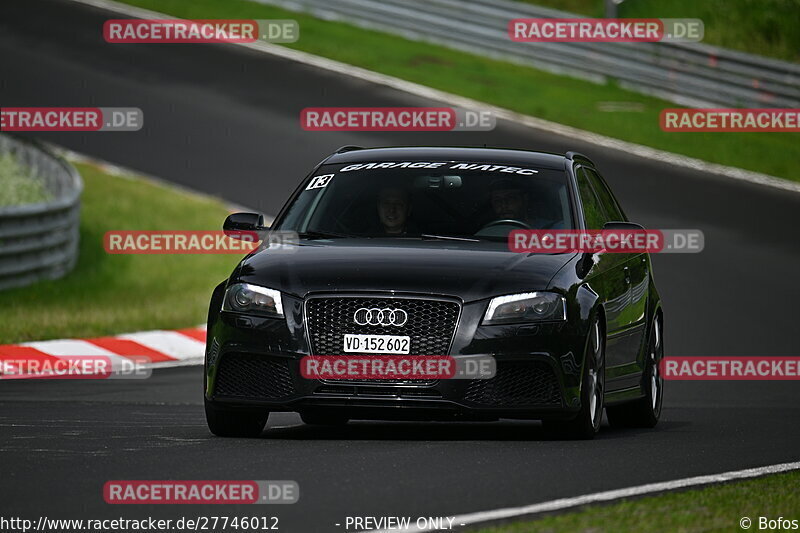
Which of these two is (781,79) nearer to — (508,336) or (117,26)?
(117,26)

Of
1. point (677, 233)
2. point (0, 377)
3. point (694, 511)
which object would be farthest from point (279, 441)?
point (677, 233)

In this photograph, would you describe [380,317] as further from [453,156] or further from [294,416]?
[294,416]

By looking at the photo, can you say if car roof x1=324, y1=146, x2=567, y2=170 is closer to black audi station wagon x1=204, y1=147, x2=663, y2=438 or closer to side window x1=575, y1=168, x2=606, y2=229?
side window x1=575, y1=168, x2=606, y2=229

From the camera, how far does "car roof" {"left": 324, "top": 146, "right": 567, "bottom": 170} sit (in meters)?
11.0

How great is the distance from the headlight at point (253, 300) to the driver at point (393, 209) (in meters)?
1.14

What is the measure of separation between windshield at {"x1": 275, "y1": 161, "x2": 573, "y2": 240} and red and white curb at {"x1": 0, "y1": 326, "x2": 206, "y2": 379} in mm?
5140

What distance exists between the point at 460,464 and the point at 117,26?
26.1m

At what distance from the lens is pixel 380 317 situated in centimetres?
930

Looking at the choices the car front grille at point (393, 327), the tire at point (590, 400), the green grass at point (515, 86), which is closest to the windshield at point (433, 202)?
the tire at point (590, 400)

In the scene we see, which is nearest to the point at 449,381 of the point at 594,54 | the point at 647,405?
the point at 647,405

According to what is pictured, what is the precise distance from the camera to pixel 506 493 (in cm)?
762

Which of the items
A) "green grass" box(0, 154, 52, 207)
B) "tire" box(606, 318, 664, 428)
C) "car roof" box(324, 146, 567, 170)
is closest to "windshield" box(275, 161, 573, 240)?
"car roof" box(324, 146, 567, 170)

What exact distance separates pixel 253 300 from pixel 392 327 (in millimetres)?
774

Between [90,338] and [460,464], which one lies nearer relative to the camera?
[460,464]
